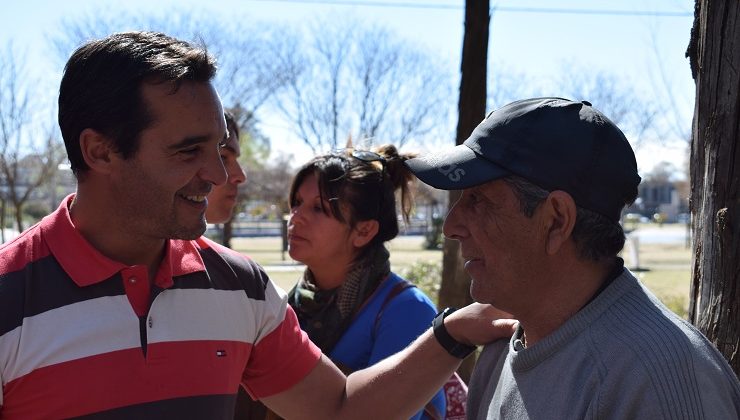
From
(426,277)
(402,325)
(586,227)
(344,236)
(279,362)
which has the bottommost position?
(426,277)

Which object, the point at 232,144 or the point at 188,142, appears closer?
the point at 188,142

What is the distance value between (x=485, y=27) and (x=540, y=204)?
447cm

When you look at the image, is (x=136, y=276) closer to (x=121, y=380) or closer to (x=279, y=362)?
(x=121, y=380)

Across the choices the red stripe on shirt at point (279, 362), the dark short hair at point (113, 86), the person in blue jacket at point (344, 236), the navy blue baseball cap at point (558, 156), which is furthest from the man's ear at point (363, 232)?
the navy blue baseball cap at point (558, 156)

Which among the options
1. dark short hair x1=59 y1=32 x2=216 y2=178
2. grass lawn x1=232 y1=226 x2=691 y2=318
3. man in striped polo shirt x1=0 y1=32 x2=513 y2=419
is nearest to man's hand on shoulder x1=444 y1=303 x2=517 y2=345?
man in striped polo shirt x1=0 y1=32 x2=513 y2=419

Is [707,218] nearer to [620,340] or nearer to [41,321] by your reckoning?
[620,340]

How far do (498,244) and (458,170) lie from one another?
210 millimetres

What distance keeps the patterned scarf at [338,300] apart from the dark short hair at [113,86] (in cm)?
138

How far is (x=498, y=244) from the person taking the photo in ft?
6.27

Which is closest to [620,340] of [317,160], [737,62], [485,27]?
[737,62]

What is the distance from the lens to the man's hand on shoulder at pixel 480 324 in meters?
2.23

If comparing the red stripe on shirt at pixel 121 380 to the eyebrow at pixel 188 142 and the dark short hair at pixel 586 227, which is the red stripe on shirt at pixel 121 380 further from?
the dark short hair at pixel 586 227

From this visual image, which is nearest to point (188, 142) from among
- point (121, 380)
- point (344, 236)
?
point (121, 380)

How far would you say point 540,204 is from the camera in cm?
183
